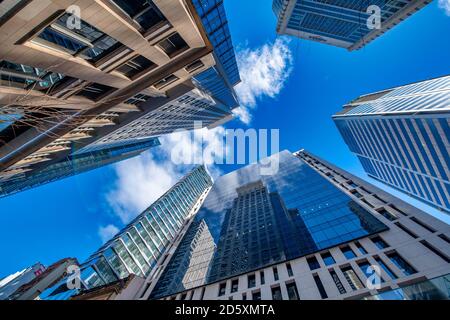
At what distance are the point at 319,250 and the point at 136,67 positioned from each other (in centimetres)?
2914

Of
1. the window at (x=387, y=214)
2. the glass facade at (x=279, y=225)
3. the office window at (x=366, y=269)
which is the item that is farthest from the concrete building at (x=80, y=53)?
the window at (x=387, y=214)

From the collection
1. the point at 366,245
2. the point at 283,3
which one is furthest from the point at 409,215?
the point at 283,3

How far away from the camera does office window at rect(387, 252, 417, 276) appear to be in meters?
19.7

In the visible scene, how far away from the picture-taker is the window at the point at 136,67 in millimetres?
16219

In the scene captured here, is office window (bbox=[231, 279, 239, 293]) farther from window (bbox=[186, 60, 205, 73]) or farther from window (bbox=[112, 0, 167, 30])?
window (bbox=[112, 0, 167, 30])

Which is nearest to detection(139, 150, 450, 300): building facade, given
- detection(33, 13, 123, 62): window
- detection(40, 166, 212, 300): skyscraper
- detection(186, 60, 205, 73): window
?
detection(40, 166, 212, 300): skyscraper

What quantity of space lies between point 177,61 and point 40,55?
10376 mm

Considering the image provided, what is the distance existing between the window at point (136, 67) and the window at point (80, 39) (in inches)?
107

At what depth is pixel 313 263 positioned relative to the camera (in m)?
26.0

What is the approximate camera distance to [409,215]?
27.8m

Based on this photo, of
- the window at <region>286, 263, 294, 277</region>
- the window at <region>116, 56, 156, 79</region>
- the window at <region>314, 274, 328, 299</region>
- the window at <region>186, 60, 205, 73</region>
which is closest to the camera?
the window at <region>116, 56, 156, 79</region>

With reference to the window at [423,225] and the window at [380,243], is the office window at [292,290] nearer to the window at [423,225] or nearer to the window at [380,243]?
the window at [380,243]

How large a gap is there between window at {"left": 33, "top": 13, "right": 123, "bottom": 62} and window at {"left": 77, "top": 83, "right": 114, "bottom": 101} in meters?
3.86
